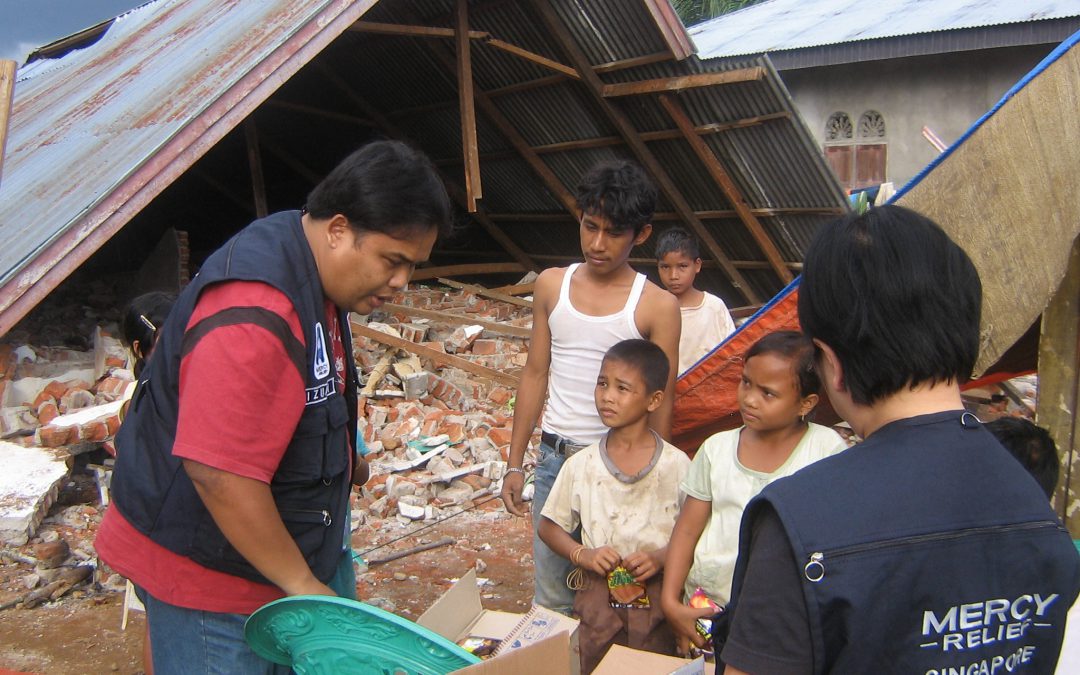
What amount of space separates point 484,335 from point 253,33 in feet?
12.6

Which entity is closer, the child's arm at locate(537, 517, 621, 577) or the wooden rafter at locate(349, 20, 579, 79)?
the child's arm at locate(537, 517, 621, 577)

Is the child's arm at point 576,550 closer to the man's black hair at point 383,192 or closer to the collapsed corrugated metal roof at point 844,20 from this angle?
the man's black hair at point 383,192

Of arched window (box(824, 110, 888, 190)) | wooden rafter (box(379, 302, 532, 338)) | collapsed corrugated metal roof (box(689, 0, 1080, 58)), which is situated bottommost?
wooden rafter (box(379, 302, 532, 338))

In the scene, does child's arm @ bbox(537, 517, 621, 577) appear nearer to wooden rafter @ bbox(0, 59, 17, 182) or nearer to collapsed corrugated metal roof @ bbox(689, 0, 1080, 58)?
wooden rafter @ bbox(0, 59, 17, 182)

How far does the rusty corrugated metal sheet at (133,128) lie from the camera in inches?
193

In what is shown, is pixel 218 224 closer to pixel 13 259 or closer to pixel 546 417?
pixel 13 259

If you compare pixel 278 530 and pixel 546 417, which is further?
pixel 546 417

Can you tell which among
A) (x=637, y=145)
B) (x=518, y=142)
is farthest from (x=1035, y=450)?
(x=518, y=142)

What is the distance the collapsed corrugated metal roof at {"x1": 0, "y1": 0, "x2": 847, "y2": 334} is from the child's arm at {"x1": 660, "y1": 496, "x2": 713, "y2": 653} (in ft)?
13.1

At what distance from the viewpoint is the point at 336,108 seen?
39.3 feet

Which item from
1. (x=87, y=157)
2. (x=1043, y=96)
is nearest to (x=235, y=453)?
(x=1043, y=96)

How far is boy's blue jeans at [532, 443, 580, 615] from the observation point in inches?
117

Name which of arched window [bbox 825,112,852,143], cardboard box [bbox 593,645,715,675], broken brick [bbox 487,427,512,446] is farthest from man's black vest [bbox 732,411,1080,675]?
arched window [bbox 825,112,852,143]

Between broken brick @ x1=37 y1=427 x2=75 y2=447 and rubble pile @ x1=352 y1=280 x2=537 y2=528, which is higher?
rubble pile @ x1=352 y1=280 x2=537 y2=528
